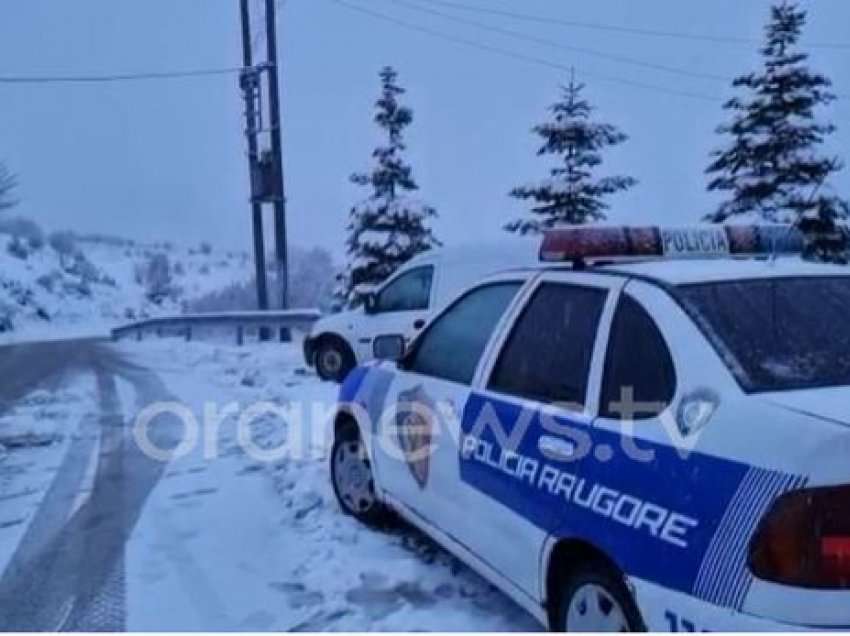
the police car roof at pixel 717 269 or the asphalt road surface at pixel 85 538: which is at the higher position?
the police car roof at pixel 717 269

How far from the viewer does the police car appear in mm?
2500

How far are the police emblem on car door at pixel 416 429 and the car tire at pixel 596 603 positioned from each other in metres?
1.33

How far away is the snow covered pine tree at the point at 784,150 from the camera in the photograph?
1783 centimetres

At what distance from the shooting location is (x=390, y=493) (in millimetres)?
5137

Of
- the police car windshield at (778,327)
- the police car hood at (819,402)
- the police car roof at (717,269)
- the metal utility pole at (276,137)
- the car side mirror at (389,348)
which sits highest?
the metal utility pole at (276,137)

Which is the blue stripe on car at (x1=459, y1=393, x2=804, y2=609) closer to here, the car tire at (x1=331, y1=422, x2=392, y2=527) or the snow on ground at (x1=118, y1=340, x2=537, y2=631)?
the snow on ground at (x1=118, y1=340, x2=537, y2=631)

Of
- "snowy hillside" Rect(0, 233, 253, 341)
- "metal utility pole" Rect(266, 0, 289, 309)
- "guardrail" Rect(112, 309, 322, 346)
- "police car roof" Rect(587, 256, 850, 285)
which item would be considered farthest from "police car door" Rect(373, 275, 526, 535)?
"snowy hillside" Rect(0, 233, 253, 341)

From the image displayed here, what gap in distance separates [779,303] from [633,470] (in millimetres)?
893

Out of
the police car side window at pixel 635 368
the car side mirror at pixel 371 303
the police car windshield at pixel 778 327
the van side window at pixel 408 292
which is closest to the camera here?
the police car windshield at pixel 778 327

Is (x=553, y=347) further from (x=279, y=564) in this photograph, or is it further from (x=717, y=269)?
(x=279, y=564)

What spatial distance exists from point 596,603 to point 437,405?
1525 millimetres

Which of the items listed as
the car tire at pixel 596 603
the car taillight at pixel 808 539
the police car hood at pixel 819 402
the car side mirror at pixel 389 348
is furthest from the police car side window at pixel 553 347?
the car side mirror at pixel 389 348

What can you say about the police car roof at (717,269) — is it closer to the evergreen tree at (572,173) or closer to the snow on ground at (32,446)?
the snow on ground at (32,446)

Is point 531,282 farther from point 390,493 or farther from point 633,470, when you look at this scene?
point 390,493
